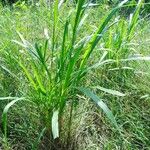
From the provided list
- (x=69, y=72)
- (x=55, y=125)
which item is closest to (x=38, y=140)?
(x=55, y=125)

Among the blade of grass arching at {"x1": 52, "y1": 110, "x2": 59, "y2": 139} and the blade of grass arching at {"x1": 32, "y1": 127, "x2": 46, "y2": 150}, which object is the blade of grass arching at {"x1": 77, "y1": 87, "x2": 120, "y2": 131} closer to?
the blade of grass arching at {"x1": 52, "y1": 110, "x2": 59, "y2": 139}

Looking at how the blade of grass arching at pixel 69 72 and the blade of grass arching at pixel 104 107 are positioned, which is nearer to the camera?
the blade of grass arching at pixel 104 107

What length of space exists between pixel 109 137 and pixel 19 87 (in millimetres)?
501

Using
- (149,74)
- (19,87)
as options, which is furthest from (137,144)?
(19,87)

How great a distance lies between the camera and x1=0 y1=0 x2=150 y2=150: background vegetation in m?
1.68

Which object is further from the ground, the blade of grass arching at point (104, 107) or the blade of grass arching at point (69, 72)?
the blade of grass arching at point (69, 72)

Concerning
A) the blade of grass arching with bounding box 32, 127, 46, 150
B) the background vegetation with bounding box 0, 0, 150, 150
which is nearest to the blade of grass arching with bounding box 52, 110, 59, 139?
the background vegetation with bounding box 0, 0, 150, 150

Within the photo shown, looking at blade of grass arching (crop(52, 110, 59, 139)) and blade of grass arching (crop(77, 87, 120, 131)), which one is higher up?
blade of grass arching (crop(77, 87, 120, 131))

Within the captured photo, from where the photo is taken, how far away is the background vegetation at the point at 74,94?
1.68 meters

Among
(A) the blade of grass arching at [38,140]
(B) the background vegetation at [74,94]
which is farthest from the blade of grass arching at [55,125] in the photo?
(A) the blade of grass arching at [38,140]

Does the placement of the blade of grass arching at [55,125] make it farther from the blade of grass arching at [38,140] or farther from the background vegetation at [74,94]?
the blade of grass arching at [38,140]

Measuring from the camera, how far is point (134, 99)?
2133 millimetres

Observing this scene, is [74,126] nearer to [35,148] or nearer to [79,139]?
[79,139]

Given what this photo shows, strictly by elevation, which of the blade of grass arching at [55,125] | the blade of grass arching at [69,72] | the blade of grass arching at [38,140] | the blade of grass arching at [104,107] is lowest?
the blade of grass arching at [38,140]
